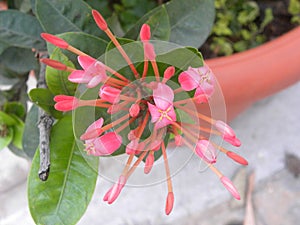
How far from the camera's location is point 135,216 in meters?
1.14

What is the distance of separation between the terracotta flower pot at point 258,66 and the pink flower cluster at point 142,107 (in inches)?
14.5

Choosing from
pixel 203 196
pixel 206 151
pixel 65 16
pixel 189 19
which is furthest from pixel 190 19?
pixel 203 196

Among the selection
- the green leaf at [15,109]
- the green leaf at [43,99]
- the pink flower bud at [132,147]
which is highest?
the pink flower bud at [132,147]

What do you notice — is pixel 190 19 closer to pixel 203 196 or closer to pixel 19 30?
pixel 19 30

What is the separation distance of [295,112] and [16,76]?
0.79 m

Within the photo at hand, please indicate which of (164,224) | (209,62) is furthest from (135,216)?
(209,62)

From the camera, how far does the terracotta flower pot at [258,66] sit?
85cm

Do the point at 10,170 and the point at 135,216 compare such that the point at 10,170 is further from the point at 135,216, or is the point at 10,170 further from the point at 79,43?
the point at 79,43

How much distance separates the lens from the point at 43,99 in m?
0.55

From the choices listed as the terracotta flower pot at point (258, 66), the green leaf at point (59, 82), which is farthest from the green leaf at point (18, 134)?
the terracotta flower pot at point (258, 66)

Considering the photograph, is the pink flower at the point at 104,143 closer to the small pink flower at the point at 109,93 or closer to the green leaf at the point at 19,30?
the small pink flower at the point at 109,93

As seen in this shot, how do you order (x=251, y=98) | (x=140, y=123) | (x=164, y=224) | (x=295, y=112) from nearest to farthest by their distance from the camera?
(x=140, y=123), (x=251, y=98), (x=164, y=224), (x=295, y=112)

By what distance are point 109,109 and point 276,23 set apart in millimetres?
724

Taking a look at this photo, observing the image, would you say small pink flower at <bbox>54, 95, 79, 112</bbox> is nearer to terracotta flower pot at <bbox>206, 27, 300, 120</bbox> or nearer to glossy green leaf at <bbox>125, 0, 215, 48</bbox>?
glossy green leaf at <bbox>125, 0, 215, 48</bbox>
